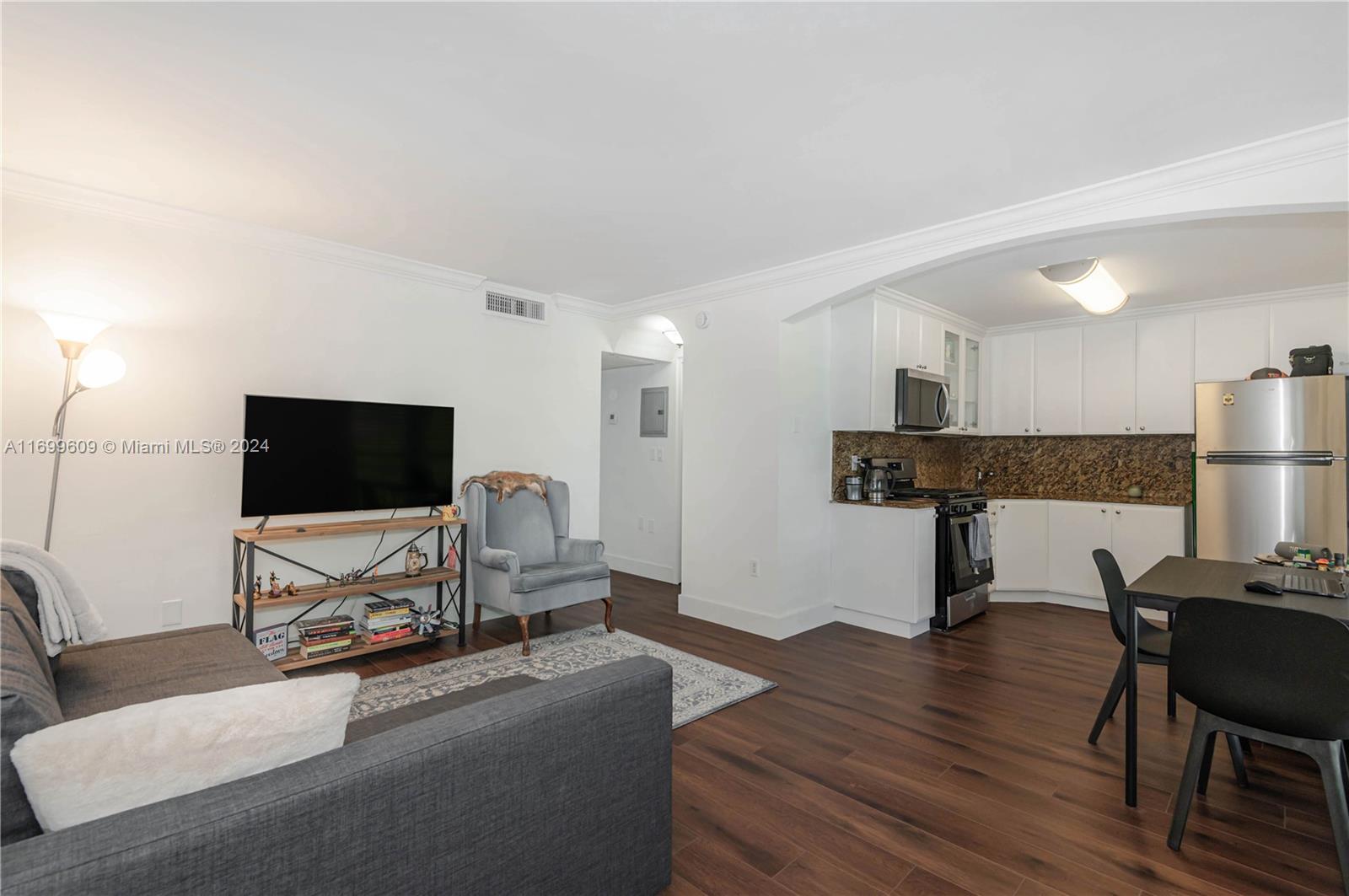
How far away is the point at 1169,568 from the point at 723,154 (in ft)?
8.73

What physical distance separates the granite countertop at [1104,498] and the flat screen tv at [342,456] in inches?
180

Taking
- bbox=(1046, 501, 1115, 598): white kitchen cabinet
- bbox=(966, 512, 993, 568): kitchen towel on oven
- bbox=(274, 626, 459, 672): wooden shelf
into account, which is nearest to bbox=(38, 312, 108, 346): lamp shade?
bbox=(274, 626, 459, 672): wooden shelf

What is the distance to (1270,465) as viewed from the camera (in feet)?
13.9

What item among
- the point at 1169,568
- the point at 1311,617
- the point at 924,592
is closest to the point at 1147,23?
the point at 1311,617

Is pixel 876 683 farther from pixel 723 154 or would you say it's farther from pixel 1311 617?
pixel 723 154

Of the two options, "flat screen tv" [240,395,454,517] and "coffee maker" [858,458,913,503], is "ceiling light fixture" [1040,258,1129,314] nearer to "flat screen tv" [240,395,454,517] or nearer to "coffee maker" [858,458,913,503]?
"coffee maker" [858,458,913,503]

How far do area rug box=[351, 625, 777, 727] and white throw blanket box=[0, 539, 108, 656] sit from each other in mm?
1223

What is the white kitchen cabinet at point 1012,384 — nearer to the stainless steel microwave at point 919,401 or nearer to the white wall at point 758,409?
the stainless steel microwave at point 919,401

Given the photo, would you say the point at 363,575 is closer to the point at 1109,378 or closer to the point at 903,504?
the point at 903,504

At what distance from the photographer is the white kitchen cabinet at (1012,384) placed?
583 centimetres

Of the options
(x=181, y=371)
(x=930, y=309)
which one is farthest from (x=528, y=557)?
(x=930, y=309)

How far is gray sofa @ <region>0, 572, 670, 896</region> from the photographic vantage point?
0.97 meters

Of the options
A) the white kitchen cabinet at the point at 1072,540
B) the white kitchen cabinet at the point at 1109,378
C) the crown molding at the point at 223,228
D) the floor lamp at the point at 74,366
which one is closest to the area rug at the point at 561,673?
the floor lamp at the point at 74,366

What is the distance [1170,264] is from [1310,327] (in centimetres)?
153
